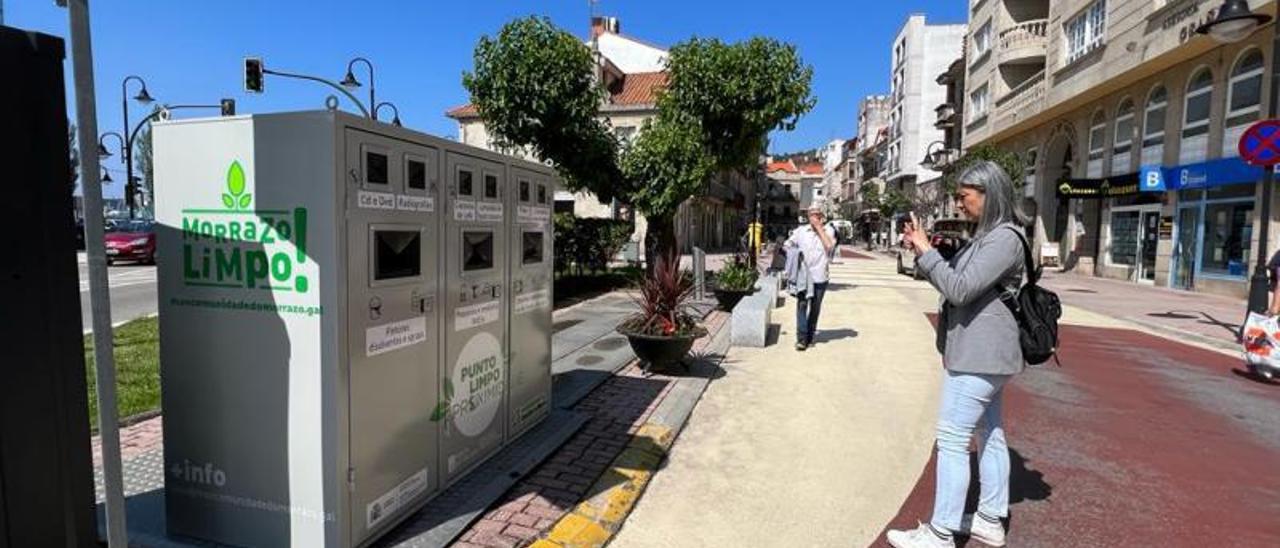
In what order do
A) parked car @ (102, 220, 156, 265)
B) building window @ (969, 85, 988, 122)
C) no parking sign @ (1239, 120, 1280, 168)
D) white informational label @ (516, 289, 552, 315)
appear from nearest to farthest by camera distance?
white informational label @ (516, 289, 552, 315) < no parking sign @ (1239, 120, 1280, 168) < parked car @ (102, 220, 156, 265) < building window @ (969, 85, 988, 122)

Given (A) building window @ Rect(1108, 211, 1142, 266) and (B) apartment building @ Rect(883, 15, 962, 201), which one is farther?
(B) apartment building @ Rect(883, 15, 962, 201)

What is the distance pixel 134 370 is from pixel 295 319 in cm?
513

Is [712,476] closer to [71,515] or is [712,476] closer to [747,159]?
[71,515]

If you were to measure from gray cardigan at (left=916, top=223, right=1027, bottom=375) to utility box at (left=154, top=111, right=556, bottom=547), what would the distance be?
242 cm

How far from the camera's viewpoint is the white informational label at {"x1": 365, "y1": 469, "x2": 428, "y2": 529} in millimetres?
3116

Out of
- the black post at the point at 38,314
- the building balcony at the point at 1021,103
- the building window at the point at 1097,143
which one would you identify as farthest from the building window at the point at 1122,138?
the black post at the point at 38,314

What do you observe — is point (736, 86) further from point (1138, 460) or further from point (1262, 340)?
point (1138, 460)

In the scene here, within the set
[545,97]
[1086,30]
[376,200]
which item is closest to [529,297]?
[376,200]

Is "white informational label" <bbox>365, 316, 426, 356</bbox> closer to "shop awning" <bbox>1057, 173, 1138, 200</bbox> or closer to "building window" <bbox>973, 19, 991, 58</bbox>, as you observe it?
"shop awning" <bbox>1057, 173, 1138, 200</bbox>

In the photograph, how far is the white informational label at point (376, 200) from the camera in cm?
286

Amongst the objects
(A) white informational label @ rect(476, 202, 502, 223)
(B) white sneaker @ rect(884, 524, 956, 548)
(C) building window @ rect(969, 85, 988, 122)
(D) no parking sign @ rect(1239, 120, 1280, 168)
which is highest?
(C) building window @ rect(969, 85, 988, 122)

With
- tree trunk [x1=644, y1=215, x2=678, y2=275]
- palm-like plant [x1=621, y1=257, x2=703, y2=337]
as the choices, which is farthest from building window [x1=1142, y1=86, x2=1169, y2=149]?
palm-like plant [x1=621, y1=257, x2=703, y2=337]

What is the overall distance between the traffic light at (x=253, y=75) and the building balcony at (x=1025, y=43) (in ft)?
97.8

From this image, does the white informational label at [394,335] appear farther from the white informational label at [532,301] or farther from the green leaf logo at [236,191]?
the white informational label at [532,301]
